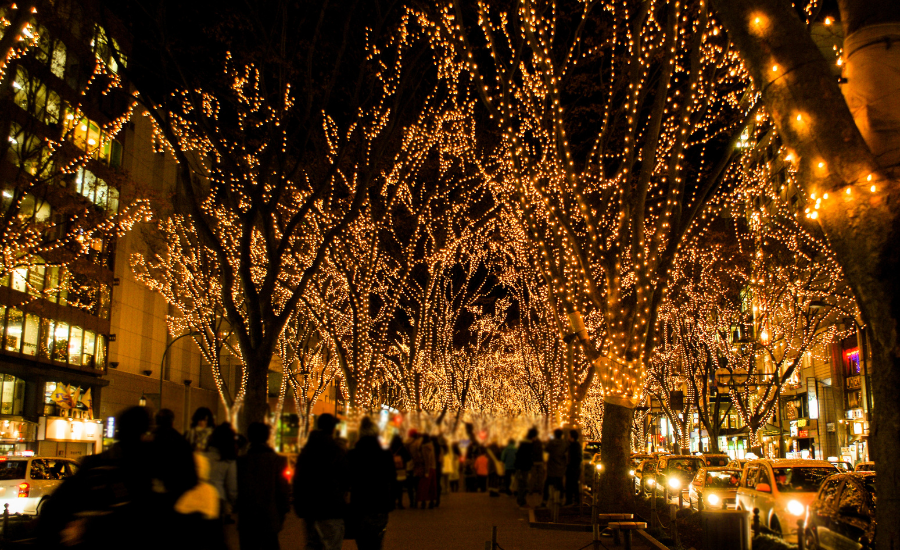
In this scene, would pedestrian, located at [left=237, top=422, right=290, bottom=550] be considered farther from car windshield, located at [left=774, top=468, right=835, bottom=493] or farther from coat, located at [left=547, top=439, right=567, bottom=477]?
coat, located at [left=547, top=439, right=567, bottom=477]

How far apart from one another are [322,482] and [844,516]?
19.1 ft

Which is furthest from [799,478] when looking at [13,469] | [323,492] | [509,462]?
[13,469]

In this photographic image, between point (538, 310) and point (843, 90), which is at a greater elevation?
point (538, 310)

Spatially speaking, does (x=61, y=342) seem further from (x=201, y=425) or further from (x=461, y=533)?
(x=201, y=425)

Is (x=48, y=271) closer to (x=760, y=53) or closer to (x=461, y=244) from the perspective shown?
(x=461, y=244)

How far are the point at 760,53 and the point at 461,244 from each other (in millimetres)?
21130

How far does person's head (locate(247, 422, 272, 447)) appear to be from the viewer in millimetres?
7684

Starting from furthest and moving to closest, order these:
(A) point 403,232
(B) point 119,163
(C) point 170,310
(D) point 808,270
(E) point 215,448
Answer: (C) point 170,310 → (B) point 119,163 → (D) point 808,270 → (A) point 403,232 → (E) point 215,448

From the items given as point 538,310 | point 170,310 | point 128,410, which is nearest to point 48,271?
point 170,310

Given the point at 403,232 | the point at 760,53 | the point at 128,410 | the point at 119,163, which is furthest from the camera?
the point at 119,163

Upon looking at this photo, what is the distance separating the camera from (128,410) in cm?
459

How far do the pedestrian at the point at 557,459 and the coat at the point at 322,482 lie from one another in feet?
32.6

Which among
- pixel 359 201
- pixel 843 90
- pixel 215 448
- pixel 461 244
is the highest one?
pixel 461 244

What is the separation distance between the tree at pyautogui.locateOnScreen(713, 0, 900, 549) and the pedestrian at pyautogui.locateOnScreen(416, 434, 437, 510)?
42.7 ft
